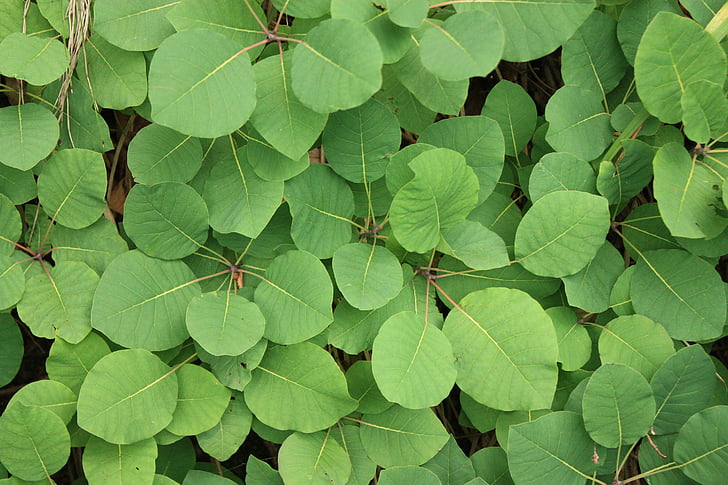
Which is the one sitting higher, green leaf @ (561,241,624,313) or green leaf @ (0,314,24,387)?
green leaf @ (561,241,624,313)

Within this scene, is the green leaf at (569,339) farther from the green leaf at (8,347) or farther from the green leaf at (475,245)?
the green leaf at (8,347)

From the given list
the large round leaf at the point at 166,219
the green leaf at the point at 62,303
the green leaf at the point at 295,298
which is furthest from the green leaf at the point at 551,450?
the green leaf at the point at 62,303

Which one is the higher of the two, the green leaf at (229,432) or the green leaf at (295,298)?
the green leaf at (295,298)

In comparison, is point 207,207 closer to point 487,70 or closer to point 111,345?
point 111,345

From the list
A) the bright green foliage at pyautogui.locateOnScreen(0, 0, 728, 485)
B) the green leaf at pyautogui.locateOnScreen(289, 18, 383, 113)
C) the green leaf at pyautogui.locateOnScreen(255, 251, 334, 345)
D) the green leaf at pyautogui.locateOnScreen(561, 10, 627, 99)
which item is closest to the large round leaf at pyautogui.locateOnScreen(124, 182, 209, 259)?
the bright green foliage at pyautogui.locateOnScreen(0, 0, 728, 485)

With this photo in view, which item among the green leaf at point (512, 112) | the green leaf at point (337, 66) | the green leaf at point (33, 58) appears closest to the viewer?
the green leaf at point (337, 66)

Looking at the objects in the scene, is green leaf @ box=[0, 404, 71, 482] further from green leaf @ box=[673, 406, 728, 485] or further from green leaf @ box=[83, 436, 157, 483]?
green leaf @ box=[673, 406, 728, 485]
